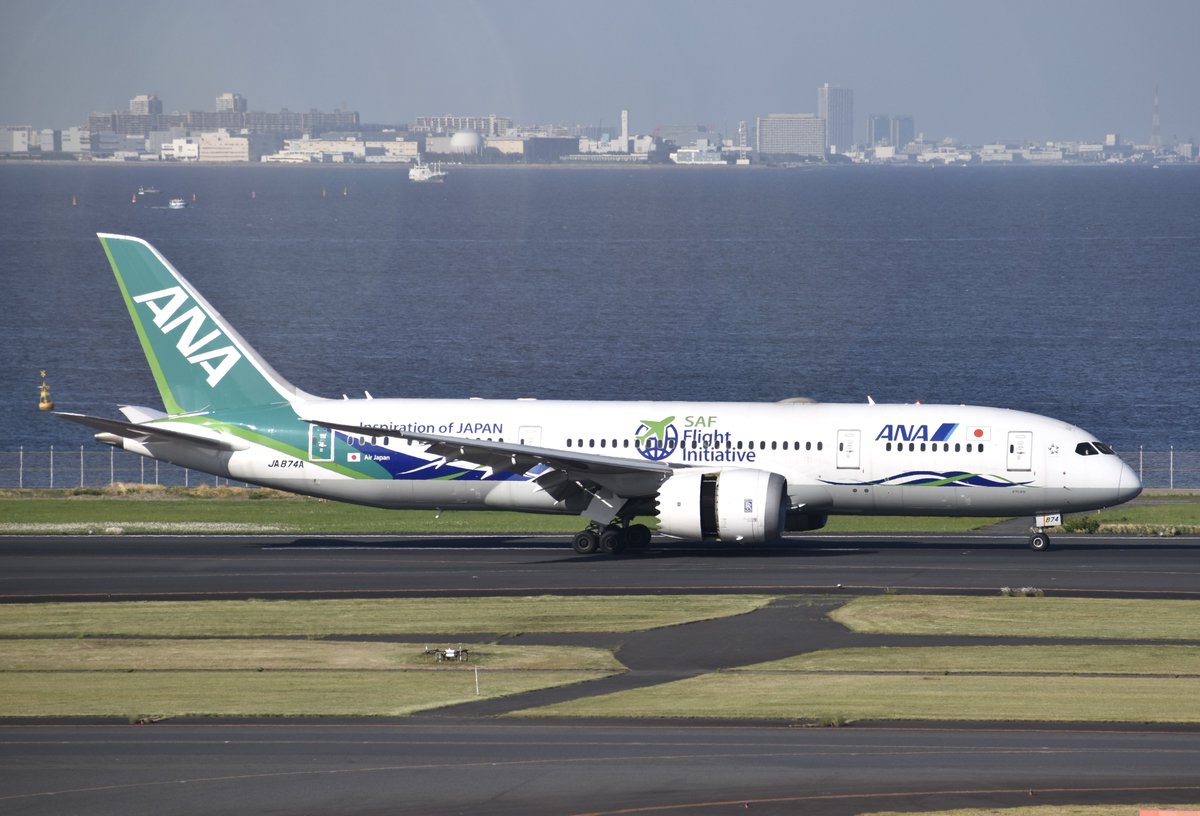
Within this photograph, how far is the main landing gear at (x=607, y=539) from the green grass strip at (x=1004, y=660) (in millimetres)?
16083

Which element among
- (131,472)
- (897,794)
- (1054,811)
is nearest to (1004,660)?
(897,794)

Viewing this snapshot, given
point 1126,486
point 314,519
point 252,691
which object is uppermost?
point 1126,486

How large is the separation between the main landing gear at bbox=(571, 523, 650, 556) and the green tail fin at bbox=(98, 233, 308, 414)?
1085 cm

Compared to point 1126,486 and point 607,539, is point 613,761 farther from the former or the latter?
point 1126,486

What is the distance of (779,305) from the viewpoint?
170125 millimetres

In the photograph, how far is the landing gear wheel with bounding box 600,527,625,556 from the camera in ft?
168

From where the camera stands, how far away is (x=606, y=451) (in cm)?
5166

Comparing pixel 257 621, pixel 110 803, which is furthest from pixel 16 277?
pixel 110 803

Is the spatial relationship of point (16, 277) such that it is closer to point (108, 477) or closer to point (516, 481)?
point (108, 477)

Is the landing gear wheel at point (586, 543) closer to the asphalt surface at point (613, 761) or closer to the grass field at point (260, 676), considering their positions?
the asphalt surface at point (613, 761)

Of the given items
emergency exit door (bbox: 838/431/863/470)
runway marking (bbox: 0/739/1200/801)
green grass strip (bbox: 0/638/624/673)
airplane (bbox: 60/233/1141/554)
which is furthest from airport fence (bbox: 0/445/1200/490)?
runway marking (bbox: 0/739/1200/801)

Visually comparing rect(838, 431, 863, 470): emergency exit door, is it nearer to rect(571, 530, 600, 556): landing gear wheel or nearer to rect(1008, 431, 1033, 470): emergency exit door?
rect(1008, 431, 1033, 470): emergency exit door

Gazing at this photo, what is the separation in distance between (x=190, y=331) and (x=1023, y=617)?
2883cm

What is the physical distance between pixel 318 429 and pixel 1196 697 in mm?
30156
